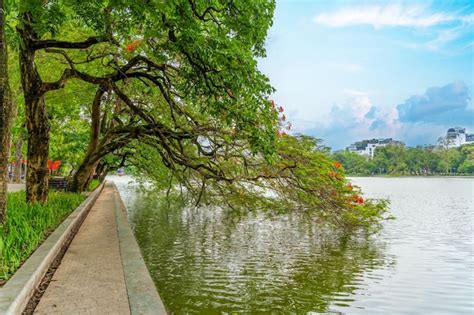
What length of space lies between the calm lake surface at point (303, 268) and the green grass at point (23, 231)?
267 cm

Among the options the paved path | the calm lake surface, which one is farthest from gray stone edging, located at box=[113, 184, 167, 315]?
the calm lake surface

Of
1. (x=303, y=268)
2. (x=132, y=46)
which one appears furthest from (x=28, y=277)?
(x=132, y=46)

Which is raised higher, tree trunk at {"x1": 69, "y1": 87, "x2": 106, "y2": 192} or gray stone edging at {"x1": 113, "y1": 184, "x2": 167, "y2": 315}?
tree trunk at {"x1": 69, "y1": 87, "x2": 106, "y2": 192}

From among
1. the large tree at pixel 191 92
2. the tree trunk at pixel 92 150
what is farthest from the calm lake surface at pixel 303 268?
the tree trunk at pixel 92 150

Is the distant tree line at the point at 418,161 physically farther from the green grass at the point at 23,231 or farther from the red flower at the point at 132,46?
the green grass at the point at 23,231

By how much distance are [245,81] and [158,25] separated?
2.24 m

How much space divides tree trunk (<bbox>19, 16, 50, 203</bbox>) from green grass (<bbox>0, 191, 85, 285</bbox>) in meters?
0.88

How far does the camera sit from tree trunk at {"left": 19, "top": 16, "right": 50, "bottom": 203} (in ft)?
44.5

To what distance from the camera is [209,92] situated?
34.4 feet

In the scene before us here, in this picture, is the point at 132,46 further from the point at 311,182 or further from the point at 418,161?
the point at 418,161

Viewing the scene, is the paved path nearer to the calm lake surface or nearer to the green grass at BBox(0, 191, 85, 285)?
the green grass at BBox(0, 191, 85, 285)

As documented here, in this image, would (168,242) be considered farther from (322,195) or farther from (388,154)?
(388,154)

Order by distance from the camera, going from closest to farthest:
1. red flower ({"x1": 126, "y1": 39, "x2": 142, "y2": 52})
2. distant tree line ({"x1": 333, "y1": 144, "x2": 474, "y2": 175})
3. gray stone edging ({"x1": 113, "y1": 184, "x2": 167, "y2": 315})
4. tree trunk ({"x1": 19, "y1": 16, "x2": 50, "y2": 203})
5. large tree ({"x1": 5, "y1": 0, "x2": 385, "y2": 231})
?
gray stone edging ({"x1": 113, "y1": 184, "x2": 167, "y2": 315}) < large tree ({"x1": 5, "y1": 0, "x2": 385, "y2": 231}) < tree trunk ({"x1": 19, "y1": 16, "x2": 50, "y2": 203}) < red flower ({"x1": 126, "y1": 39, "x2": 142, "y2": 52}) < distant tree line ({"x1": 333, "y1": 144, "x2": 474, "y2": 175})

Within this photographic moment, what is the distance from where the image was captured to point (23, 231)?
884cm
